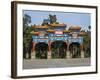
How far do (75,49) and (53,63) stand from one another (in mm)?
236

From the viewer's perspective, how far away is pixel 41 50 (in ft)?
6.49

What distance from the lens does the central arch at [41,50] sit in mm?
1963

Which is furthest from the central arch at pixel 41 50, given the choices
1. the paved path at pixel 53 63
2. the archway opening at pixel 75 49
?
the archway opening at pixel 75 49

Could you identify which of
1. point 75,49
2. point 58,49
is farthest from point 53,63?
point 75,49

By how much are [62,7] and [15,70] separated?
2.10 feet

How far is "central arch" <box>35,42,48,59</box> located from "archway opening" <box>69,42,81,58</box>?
0.75 feet

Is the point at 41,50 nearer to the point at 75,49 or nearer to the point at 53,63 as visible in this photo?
the point at 53,63

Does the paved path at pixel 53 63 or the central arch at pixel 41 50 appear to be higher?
the central arch at pixel 41 50

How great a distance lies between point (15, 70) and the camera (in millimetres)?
1856

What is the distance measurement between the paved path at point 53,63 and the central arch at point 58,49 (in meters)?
0.04

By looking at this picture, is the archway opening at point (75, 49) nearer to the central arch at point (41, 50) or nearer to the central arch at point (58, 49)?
the central arch at point (58, 49)

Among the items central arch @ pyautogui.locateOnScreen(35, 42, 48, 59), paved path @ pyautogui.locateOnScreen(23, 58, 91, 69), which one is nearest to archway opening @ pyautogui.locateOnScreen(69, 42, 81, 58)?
paved path @ pyautogui.locateOnScreen(23, 58, 91, 69)

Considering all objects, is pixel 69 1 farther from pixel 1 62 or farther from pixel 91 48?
pixel 1 62

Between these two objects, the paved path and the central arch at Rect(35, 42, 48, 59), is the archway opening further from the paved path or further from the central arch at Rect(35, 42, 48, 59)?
the central arch at Rect(35, 42, 48, 59)
